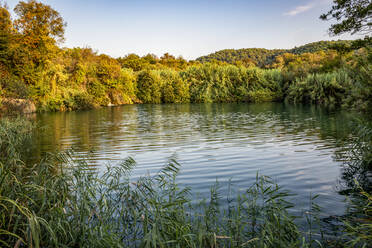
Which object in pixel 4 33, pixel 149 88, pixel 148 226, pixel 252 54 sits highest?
pixel 252 54

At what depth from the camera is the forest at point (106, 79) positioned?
24297mm

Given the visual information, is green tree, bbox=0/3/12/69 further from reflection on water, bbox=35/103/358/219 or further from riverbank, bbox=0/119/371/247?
riverbank, bbox=0/119/371/247

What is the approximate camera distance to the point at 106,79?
35.9 meters

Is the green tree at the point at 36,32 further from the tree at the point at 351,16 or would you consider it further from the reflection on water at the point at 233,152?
the tree at the point at 351,16

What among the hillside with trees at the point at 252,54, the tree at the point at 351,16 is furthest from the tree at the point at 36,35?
the hillside with trees at the point at 252,54

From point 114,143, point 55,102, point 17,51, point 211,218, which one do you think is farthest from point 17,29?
point 211,218

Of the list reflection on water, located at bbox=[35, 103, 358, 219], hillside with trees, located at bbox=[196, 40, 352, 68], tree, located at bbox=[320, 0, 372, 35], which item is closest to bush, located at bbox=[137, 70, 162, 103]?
reflection on water, located at bbox=[35, 103, 358, 219]

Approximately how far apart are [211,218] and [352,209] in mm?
2067

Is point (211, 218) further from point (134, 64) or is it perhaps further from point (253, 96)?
point (134, 64)

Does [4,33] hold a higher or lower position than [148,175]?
higher

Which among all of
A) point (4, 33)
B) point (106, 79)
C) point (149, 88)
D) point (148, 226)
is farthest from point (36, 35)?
point (148, 226)

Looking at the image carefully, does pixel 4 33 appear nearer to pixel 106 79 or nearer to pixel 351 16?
pixel 106 79

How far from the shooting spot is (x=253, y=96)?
123 ft

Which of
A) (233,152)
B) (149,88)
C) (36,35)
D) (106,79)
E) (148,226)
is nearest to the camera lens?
(148,226)
